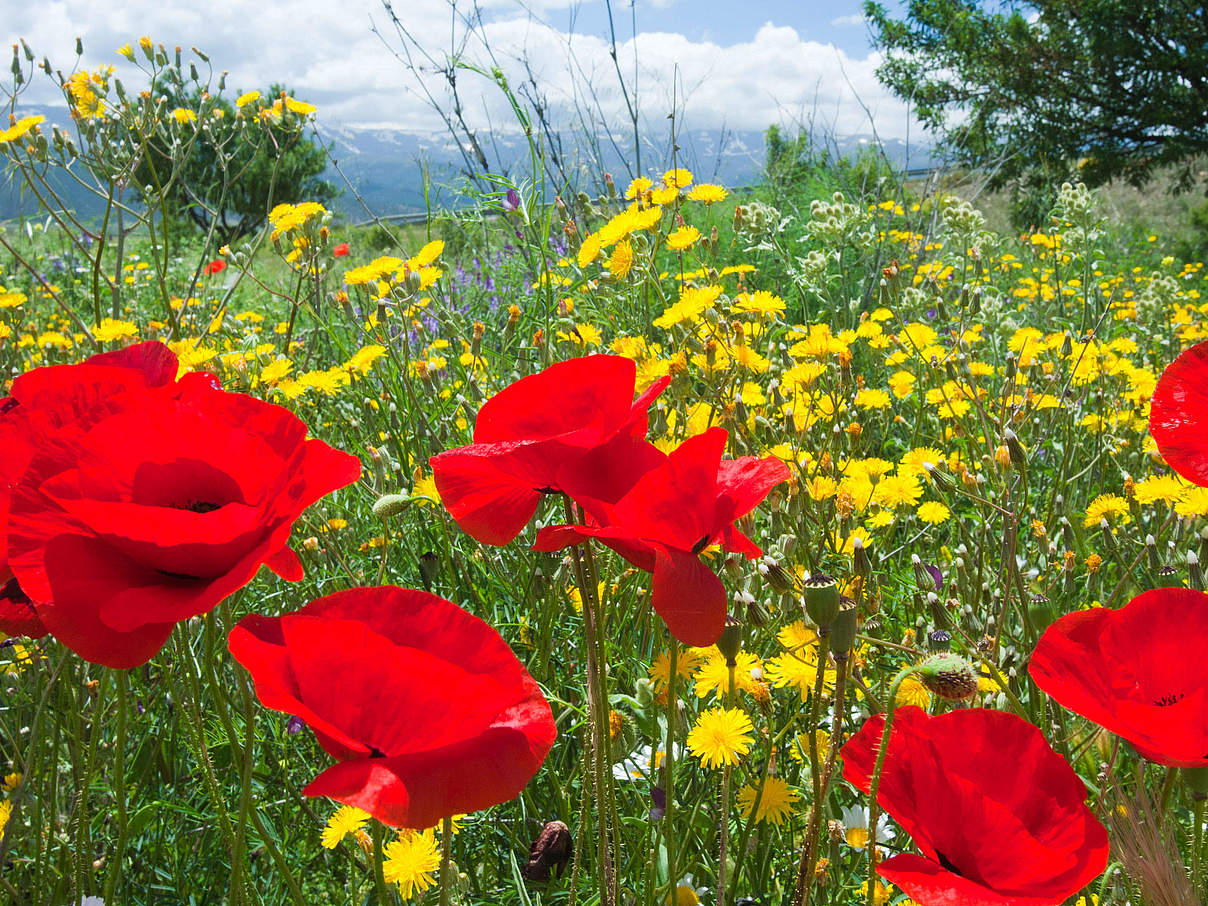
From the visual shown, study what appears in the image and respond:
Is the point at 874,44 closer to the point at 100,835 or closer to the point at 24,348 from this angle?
the point at 24,348

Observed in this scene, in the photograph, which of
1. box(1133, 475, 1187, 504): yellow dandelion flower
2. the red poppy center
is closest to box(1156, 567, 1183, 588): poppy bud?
box(1133, 475, 1187, 504): yellow dandelion flower

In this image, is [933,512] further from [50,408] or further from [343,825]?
[50,408]

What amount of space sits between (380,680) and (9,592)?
410 millimetres

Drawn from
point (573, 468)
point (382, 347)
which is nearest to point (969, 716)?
point (573, 468)

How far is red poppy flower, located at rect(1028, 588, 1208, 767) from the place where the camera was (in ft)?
2.22

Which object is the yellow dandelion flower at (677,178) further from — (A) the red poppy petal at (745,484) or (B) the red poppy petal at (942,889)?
(B) the red poppy petal at (942,889)

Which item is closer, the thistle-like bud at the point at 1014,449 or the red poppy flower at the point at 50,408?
the red poppy flower at the point at 50,408

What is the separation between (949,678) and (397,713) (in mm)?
408

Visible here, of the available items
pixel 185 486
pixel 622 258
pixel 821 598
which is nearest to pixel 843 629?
pixel 821 598

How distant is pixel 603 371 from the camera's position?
0.73m

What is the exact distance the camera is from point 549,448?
2.26 feet

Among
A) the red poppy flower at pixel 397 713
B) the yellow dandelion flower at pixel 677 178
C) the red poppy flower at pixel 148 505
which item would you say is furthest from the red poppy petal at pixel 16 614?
the yellow dandelion flower at pixel 677 178

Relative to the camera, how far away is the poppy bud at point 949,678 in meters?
0.67

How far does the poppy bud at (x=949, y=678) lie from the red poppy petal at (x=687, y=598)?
16 cm
